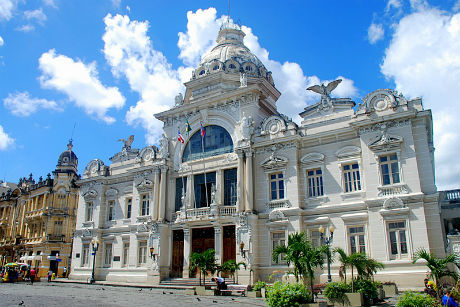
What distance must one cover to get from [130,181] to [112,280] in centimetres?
889

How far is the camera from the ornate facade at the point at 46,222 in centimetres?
4927

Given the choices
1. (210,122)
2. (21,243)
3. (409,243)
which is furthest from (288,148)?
(21,243)

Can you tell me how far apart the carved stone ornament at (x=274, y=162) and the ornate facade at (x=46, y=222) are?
31.8 meters

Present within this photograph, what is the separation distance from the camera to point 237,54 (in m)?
42.7

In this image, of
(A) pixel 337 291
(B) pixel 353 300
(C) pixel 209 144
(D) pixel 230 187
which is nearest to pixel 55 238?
(C) pixel 209 144

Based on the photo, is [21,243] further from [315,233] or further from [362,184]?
[362,184]

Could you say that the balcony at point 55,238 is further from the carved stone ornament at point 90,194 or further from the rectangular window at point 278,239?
the rectangular window at point 278,239

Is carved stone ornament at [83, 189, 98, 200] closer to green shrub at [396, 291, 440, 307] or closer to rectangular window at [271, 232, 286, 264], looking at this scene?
rectangular window at [271, 232, 286, 264]

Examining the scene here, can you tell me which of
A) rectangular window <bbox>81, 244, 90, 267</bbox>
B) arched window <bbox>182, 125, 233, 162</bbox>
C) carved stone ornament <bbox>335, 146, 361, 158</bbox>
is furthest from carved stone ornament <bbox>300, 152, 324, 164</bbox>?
rectangular window <bbox>81, 244, 90, 267</bbox>

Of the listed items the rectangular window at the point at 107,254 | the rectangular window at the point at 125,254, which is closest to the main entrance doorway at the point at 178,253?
the rectangular window at the point at 125,254

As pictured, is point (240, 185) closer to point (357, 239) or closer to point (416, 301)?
point (357, 239)

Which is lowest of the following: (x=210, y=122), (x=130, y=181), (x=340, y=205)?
(x=340, y=205)

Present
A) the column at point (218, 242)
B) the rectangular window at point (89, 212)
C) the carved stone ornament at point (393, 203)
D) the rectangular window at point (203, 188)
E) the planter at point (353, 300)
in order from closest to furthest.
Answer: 1. the planter at point (353, 300)
2. the carved stone ornament at point (393, 203)
3. the column at point (218, 242)
4. the rectangular window at point (203, 188)
5. the rectangular window at point (89, 212)

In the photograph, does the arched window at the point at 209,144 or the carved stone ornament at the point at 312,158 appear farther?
the arched window at the point at 209,144
